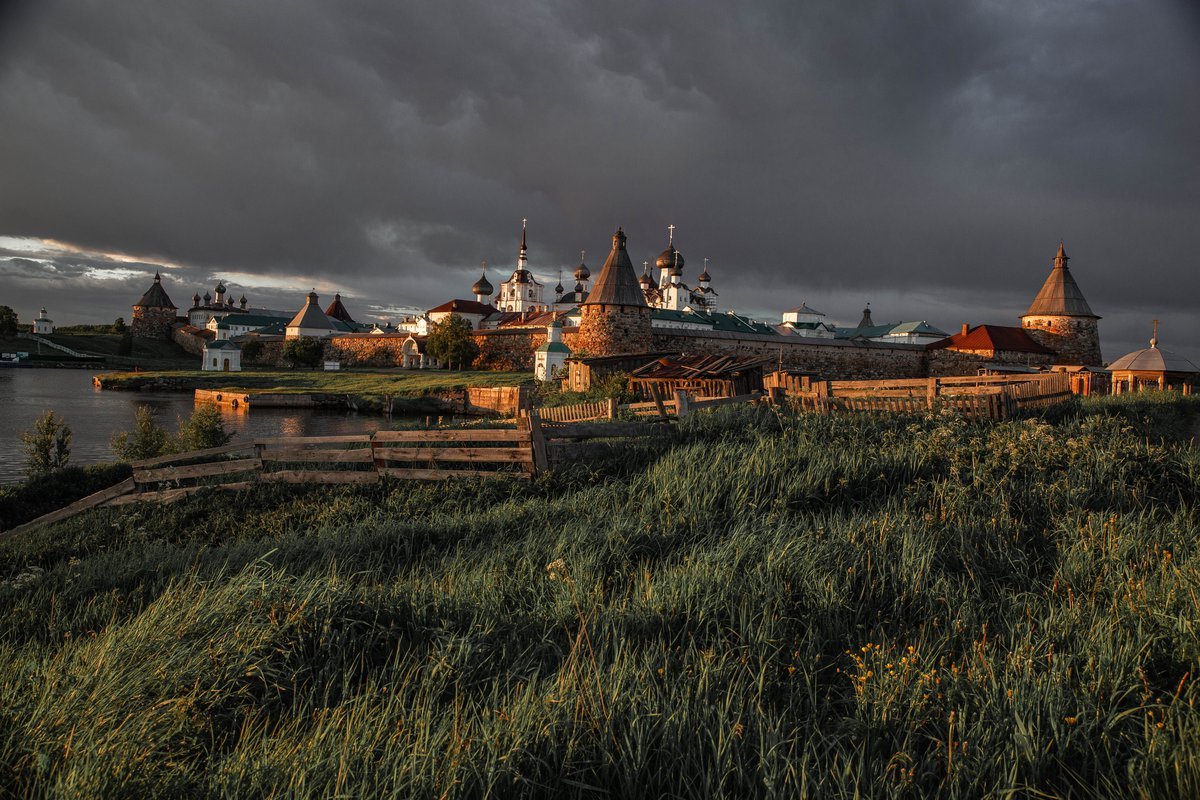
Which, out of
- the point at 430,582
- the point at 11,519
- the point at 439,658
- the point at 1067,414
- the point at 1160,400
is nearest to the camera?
the point at 439,658

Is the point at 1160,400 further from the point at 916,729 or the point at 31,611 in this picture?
the point at 31,611

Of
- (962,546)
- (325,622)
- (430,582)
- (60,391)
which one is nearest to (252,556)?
(430,582)

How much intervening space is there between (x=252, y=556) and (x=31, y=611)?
57.8 inches

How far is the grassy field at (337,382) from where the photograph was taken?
145 ft

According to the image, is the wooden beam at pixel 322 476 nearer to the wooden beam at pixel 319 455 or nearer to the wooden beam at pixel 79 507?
the wooden beam at pixel 319 455

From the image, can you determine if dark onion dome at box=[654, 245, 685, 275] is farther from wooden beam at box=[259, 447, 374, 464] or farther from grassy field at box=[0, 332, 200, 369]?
wooden beam at box=[259, 447, 374, 464]

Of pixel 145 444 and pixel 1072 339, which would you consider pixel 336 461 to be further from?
pixel 1072 339

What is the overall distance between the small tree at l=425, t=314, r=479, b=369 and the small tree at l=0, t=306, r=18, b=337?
6193cm

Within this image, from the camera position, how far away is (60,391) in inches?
1761

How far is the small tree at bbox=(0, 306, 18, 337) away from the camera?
3130 inches

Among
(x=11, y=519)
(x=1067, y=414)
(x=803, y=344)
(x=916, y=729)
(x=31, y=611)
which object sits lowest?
(x=11, y=519)

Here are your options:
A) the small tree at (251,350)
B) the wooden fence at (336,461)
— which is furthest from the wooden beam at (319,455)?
the small tree at (251,350)

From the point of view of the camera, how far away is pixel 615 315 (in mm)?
34469

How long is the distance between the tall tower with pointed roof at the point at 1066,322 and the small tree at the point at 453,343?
4332 cm
